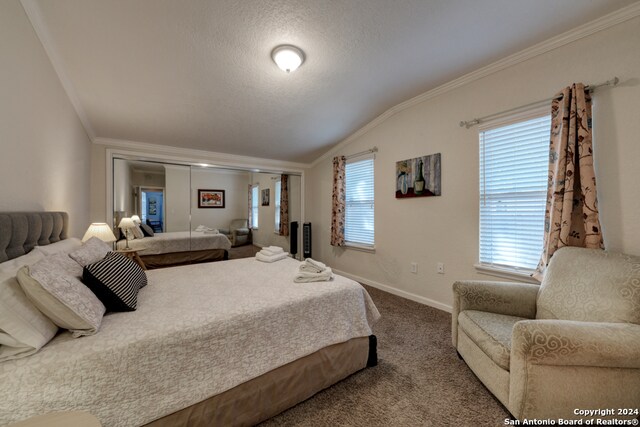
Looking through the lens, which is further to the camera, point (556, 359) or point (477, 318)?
point (477, 318)

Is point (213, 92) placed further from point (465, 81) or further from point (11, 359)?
point (465, 81)

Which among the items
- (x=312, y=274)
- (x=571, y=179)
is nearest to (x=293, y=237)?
(x=312, y=274)

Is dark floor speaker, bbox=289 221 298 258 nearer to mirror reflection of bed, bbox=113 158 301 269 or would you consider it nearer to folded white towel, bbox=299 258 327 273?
mirror reflection of bed, bbox=113 158 301 269

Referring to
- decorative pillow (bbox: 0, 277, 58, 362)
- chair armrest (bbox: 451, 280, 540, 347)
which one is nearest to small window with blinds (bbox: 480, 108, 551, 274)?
chair armrest (bbox: 451, 280, 540, 347)

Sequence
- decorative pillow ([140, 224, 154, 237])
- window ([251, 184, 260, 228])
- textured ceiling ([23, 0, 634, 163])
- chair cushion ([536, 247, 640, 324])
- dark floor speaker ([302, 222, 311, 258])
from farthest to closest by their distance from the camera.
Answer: dark floor speaker ([302, 222, 311, 258]) → window ([251, 184, 260, 228]) → decorative pillow ([140, 224, 154, 237]) → textured ceiling ([23, 0, 634, 163]) → chair cushion ([536, 247, 640, 324])

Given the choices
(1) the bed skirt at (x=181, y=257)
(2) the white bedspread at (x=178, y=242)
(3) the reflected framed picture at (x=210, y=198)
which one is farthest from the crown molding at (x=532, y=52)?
(1) the bed skirt at (x=181, y=257)

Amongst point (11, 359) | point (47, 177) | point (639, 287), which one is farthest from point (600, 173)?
point (47, 177)

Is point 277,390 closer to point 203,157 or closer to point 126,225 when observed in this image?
point 126,225

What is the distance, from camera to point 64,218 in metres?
2.06

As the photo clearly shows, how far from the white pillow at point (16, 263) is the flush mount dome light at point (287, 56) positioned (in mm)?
2182

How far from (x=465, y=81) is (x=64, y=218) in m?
4.10

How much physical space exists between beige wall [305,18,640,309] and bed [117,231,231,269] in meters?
2.04

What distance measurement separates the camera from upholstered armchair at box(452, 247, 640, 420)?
4.00 ft

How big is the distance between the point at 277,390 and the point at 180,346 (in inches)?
24.8
